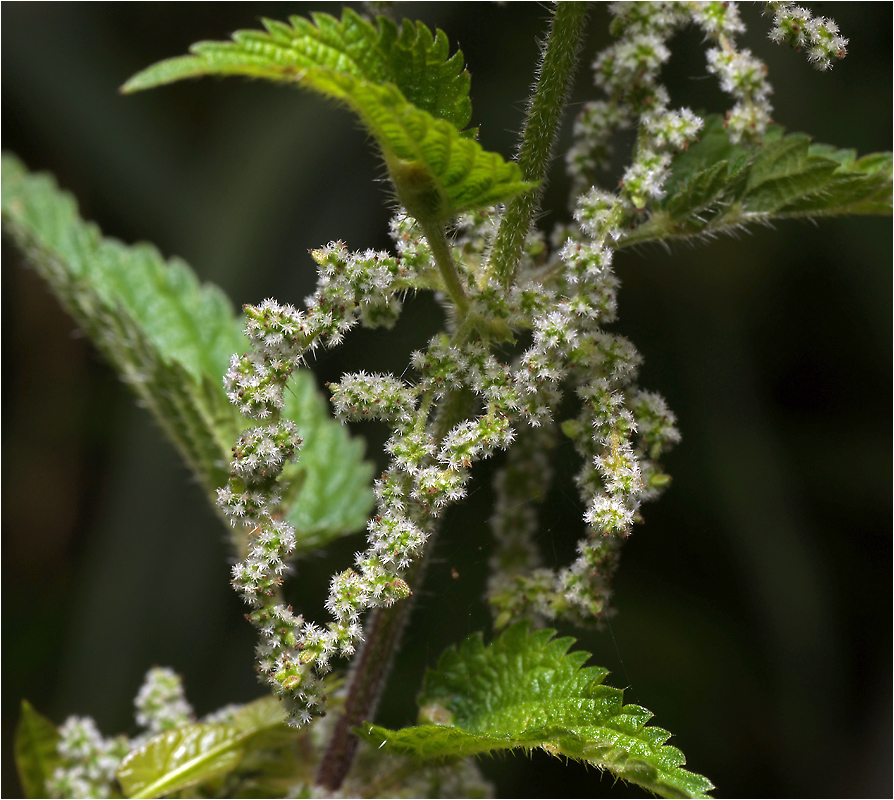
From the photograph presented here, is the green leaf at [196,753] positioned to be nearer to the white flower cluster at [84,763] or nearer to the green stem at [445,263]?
the white flower cluster at [84,763]

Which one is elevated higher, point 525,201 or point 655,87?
point 655,87

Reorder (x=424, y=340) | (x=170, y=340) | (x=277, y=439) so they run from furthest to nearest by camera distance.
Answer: (x=424, y=340)
(x=170, y=340)
(x=277, y=439)

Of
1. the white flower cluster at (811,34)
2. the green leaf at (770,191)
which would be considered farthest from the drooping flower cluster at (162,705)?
the white flower cluster at (811,34)

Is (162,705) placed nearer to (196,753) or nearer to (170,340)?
(196,753)

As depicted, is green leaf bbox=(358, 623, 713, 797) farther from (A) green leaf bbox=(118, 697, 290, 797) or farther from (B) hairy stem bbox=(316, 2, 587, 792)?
(A) green leaf bbox=(118, 697, 290, 797)

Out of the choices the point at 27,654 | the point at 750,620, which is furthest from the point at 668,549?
the point at 27,654

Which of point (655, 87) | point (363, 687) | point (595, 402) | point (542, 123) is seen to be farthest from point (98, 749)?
point (655, 87)
